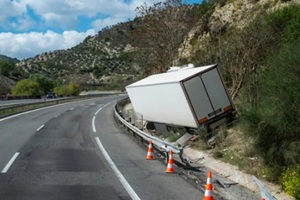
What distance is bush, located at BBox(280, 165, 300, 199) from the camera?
29.8 feet

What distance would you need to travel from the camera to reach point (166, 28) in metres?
42.2

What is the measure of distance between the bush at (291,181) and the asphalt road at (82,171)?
1818 millimetres

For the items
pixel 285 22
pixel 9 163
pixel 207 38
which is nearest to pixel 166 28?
pixel 207 38

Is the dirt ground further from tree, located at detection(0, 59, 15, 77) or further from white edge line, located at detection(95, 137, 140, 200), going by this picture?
tree, located at detection(0, 59, 15, 77)

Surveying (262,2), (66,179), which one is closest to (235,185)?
(66,179)

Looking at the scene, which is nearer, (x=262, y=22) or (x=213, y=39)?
(x=262, y=22)

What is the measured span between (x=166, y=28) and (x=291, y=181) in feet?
111

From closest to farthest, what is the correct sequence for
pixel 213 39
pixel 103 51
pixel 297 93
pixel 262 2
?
pixel 297 93 < pixel 213 39 < pixel 262 2 < pixel 103 51

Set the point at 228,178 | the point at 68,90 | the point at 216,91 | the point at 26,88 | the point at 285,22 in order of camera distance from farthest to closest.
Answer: the point at 68,90, the point at 26,88, the point at 285,22, the point at 216,91, the point at 228,178

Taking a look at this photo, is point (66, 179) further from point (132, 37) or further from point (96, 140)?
point (132, 37)

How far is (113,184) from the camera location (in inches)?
434

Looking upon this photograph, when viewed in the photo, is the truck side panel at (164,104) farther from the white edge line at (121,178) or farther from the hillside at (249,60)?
the white edge line at (121,178)

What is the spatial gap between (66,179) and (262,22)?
1527 cm

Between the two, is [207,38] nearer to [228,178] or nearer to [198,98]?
[198,98]
